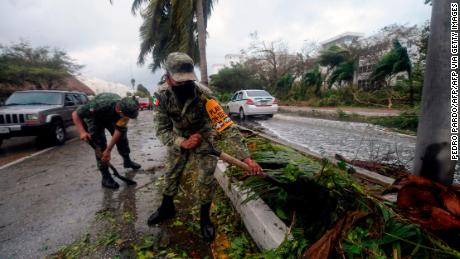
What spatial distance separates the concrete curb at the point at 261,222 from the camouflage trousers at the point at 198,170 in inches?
12.8

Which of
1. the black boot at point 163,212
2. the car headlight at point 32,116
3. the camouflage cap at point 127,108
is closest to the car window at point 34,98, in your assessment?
the car headlight at point 32,116

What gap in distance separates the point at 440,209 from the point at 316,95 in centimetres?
1910

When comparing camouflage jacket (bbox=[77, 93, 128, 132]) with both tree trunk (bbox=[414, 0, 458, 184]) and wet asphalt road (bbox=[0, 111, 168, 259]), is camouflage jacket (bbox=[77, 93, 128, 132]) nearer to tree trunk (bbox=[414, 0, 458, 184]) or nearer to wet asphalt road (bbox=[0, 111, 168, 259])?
wet asphalt road (bbox=[0, 111, 168, 259])

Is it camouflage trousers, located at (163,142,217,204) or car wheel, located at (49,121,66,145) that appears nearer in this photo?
camouflage trousers, located at (163,142,217,204)

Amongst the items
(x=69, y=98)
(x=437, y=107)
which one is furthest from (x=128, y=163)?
(x=69, y=98)

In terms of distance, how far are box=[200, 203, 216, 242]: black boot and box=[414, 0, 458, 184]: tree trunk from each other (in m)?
1.82

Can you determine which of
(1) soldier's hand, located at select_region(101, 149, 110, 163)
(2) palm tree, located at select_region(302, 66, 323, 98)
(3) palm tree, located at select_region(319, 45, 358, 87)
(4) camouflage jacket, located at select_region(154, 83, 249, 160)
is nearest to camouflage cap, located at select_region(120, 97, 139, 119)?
(1) soldier's hand, located at select_region(101, 149, 110, 163)

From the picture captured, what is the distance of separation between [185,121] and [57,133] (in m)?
6.59

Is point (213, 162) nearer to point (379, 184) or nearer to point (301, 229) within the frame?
point (301, 229)

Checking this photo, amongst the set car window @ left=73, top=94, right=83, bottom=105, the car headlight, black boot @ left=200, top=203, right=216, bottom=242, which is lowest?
black boot @ left=200, top=203, right=216, bottom=242

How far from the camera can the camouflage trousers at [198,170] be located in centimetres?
232

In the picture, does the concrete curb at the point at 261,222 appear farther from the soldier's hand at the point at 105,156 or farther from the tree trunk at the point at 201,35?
the tree trunk at the point at 201,35

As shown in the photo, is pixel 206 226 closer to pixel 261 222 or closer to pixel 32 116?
pixel 261 222

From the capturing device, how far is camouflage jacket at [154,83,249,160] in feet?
7.23
